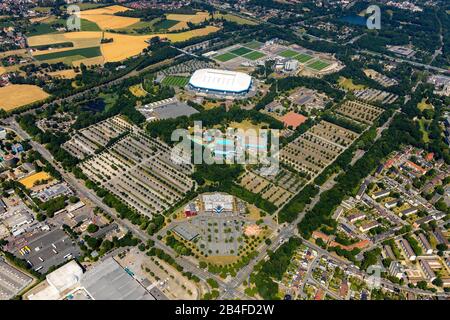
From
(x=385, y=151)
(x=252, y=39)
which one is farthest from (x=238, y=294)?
(x=252, y=39)

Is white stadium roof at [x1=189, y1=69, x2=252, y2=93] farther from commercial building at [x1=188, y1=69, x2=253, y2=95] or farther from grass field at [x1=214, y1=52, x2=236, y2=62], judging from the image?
grass field at [x1=214, y1=52, x2=236, y2=62]

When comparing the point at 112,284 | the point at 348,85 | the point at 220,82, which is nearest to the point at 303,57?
the point at 348,85

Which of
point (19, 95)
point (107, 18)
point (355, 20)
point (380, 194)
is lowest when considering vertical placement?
point (19, 95)

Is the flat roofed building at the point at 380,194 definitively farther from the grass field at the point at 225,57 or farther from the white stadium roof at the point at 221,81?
the grass field at the point at 225,57

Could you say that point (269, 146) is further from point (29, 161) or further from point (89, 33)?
point (89, 33)

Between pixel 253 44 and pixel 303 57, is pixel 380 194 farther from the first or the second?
pixel 253 44

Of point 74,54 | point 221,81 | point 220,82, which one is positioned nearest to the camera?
point 220,82
